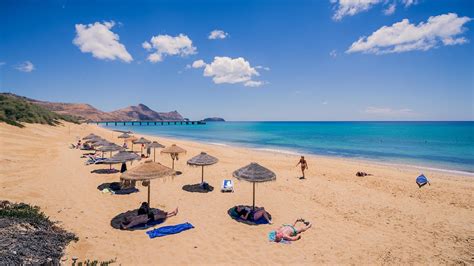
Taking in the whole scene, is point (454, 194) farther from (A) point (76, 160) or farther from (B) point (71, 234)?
(A) point (76, 160)

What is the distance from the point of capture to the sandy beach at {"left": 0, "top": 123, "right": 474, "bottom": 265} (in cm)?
679

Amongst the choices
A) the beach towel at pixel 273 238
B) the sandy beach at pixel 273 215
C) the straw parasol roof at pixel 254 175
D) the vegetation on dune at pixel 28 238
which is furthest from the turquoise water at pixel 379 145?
the vegetation on dune at pixel 28 238

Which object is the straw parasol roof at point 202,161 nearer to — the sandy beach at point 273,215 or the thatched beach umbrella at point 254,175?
the sandy beach at point 273,215

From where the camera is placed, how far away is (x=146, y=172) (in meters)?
8.41

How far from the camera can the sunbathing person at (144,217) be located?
26.1ft

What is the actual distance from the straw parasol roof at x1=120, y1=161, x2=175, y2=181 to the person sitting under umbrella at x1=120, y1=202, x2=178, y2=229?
3.35 ft

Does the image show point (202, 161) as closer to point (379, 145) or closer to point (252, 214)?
point (252, 214)

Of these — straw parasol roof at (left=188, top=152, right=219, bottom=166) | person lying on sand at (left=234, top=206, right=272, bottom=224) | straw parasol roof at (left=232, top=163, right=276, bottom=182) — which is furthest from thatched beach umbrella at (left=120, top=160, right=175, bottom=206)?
person lying on sand at (left=234, top=206, right=272, bottom=224)

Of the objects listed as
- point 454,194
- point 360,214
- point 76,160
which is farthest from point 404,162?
point 76,160

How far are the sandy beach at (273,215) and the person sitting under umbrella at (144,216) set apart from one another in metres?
0.28

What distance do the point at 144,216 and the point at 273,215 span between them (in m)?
4.73

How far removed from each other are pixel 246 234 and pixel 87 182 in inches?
373

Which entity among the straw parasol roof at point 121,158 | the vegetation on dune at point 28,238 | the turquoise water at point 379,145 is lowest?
the turquoise water at point 379,145

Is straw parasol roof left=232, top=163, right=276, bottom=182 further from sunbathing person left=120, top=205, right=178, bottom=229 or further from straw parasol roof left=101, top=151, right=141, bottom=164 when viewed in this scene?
straw parasol roof left=101, top=151, right=141, bottom=164
